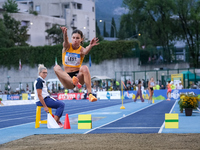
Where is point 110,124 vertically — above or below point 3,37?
below

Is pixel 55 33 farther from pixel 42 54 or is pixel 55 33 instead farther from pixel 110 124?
pixel 110 124

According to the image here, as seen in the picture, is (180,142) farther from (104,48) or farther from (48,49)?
(48,49)

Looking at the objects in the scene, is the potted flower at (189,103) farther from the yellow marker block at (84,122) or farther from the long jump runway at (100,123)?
the yellow marker block at (84,122)

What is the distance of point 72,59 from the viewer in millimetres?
7938

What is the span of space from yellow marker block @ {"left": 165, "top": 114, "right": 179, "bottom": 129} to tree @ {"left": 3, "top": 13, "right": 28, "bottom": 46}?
183ft

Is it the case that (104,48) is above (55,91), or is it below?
above

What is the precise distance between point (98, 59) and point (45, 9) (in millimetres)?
31012

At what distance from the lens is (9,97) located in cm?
4303

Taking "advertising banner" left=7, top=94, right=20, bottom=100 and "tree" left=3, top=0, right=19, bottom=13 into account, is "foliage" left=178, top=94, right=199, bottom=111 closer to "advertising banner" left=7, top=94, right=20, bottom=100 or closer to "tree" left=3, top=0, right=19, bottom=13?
"advertising banner" left=7, top=94, right=20, bottom=100

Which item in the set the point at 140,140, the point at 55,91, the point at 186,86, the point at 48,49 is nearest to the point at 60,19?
the point at 48,49

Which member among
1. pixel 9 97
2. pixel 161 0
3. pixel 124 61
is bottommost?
pixel 9 97

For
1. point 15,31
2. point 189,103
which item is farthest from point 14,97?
point 189,103

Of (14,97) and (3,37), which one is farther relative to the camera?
(3,37)

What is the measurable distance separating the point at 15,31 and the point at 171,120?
191 feet
